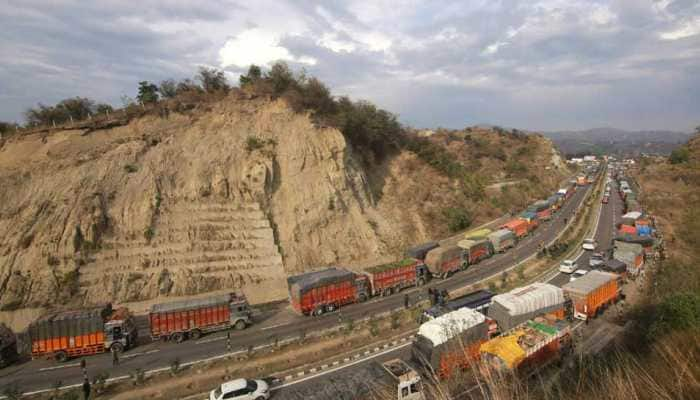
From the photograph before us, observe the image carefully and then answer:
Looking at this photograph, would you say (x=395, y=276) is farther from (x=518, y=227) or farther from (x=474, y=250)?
(x=518, y=227)

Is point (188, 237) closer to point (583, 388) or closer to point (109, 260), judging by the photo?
point (109, 260)

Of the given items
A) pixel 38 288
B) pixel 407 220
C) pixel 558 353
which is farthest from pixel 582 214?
pixel 38 288

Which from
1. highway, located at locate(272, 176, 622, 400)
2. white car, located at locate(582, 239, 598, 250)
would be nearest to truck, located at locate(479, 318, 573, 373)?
highway, located at locate(272, 176, 622, 400)

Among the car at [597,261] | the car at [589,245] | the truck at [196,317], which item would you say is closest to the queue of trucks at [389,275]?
the truck at [196,317]

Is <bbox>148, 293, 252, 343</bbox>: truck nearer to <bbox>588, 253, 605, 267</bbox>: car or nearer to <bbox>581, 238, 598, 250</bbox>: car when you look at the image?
<bbox>588, 253, 605, 267</bbox>: car

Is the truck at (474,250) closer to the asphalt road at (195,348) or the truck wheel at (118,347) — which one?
the asphalt road at (195,348)

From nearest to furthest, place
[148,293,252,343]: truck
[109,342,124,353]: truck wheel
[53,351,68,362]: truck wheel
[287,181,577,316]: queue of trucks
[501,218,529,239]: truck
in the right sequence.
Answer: [53,351,68,362]: truck wheel, [109,342,124,353]: truck wheel, [148,293,252,343]: truck, [287,181,577,316]: queue of trucks, [501,218,529,239]: truck
